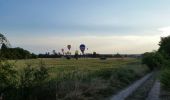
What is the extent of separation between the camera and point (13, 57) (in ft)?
53.7

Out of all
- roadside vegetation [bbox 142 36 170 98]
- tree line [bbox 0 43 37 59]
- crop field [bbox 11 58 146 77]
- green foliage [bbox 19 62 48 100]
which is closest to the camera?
tree line [bbox 0 43 37 59]

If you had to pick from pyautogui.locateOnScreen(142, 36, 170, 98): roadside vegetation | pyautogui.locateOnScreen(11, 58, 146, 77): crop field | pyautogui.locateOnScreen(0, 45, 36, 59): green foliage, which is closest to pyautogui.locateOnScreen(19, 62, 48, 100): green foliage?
pyautogui.locateOnScreen(11, 58, 146, 77): crop field

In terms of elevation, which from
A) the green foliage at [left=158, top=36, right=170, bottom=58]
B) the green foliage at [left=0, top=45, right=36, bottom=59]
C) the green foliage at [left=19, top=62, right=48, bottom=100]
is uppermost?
the green foliage at [left=158, top=36, right=170, bottom=58]

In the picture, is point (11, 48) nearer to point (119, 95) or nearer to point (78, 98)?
point (78, 98)

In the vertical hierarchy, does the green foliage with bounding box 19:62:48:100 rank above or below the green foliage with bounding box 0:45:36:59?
below

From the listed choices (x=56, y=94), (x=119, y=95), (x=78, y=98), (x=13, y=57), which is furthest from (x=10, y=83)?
(x=119, y=95)

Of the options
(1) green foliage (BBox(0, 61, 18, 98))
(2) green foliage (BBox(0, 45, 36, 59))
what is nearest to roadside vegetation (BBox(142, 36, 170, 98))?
(1) green foliage (BBox(0, 61, 18, 98))

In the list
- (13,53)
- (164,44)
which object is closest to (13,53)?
(13,53)

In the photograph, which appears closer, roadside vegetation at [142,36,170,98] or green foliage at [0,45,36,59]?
green foliage at [0,45,36,59]

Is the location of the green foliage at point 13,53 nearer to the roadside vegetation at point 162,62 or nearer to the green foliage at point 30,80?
the green foliage at point 30,80

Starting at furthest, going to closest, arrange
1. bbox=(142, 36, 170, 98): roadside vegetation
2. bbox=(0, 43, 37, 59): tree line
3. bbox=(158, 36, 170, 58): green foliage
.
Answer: bbox=(158, 36, 170, 58): green foliage → bbox=(142, 36, 170, 98): roadside vegetation → bbox=(0, 43, 37, 59): tree line

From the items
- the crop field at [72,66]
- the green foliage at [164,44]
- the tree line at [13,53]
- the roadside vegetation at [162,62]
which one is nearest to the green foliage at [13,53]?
the tree line at [13,53]

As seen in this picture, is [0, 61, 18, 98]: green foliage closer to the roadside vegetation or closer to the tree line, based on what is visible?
the tree line

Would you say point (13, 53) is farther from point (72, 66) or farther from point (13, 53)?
point (72, 66)
